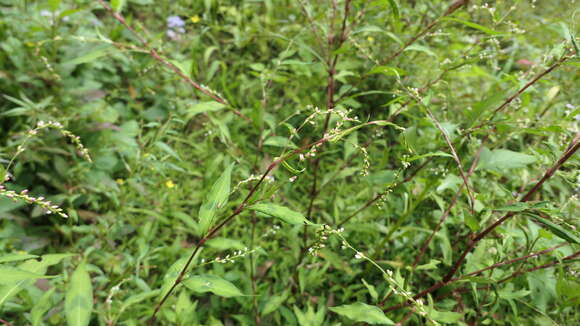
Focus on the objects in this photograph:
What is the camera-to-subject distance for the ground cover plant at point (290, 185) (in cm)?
116

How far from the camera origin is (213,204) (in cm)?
89

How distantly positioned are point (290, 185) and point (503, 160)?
0.99 meters

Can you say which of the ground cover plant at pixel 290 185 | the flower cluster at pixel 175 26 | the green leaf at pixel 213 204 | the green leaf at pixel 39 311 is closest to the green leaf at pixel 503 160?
the ground cover plant at pixel 290 185

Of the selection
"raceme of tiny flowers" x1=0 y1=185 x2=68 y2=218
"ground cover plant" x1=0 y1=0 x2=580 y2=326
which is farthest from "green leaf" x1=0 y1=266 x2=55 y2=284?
"raceme of tiny flowers" x1=0 y1=185 x2=68 y2=218

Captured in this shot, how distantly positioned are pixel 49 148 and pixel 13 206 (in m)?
0.36

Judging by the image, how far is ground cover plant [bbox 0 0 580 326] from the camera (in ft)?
3.79

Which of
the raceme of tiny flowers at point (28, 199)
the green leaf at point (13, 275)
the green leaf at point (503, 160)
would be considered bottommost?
the green leaf at point (13, 275)

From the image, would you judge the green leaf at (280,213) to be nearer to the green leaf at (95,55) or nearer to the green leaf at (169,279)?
the green leaf at (169,279)

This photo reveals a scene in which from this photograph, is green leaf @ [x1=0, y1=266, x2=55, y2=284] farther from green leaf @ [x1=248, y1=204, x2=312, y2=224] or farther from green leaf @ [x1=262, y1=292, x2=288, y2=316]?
green leaf @ [x1=262, y1=292, x2=288, y2=316]

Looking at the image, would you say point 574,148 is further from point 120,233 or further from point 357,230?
point 120,233

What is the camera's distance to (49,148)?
1880 millimetres

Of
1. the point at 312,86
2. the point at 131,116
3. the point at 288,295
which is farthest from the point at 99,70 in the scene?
the point at 288,295

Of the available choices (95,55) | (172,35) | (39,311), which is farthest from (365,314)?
(172,35)

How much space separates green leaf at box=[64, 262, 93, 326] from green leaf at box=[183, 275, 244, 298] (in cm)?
28
